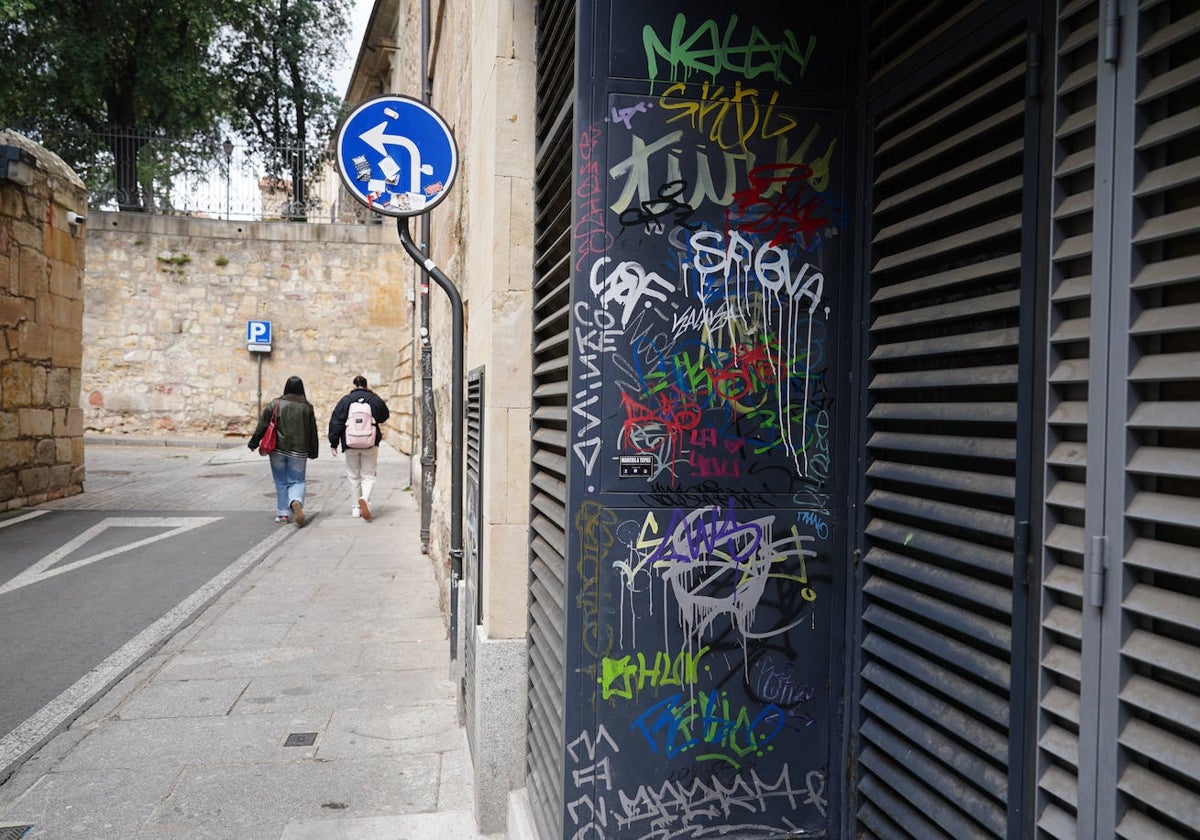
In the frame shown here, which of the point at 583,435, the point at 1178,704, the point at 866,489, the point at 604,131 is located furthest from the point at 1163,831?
the point at 604,131

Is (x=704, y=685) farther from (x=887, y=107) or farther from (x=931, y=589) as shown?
(x=887, y=107)

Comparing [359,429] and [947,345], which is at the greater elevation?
[947,345]

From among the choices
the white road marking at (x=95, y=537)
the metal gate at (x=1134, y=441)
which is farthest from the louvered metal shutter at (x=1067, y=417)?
the white road marking at (x=95, y=537)

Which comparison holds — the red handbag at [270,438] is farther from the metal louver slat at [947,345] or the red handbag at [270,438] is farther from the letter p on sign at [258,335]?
the letter p on sign at [258,335]

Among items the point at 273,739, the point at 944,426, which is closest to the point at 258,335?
the point at 273,739

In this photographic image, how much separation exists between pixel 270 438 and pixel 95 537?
224 centimetres

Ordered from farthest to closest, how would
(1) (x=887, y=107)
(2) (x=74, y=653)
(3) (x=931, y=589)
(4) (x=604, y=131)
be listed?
(2) (x=74, y=653)
(4) (x=604, y=131)
(1) (x=887, y=107)
(3) (x=931, y=589)

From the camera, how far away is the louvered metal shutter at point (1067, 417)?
1608 mm

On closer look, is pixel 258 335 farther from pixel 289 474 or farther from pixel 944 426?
pixel 944 426

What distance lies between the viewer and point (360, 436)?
39.4 ft

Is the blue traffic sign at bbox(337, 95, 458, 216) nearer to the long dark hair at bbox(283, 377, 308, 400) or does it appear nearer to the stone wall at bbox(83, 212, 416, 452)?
the long dark hair at bbox(283, 377, 308, 400)

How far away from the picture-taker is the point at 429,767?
450 centimetres

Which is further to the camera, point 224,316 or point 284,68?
point 284,68

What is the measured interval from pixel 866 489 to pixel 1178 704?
1.10 m
